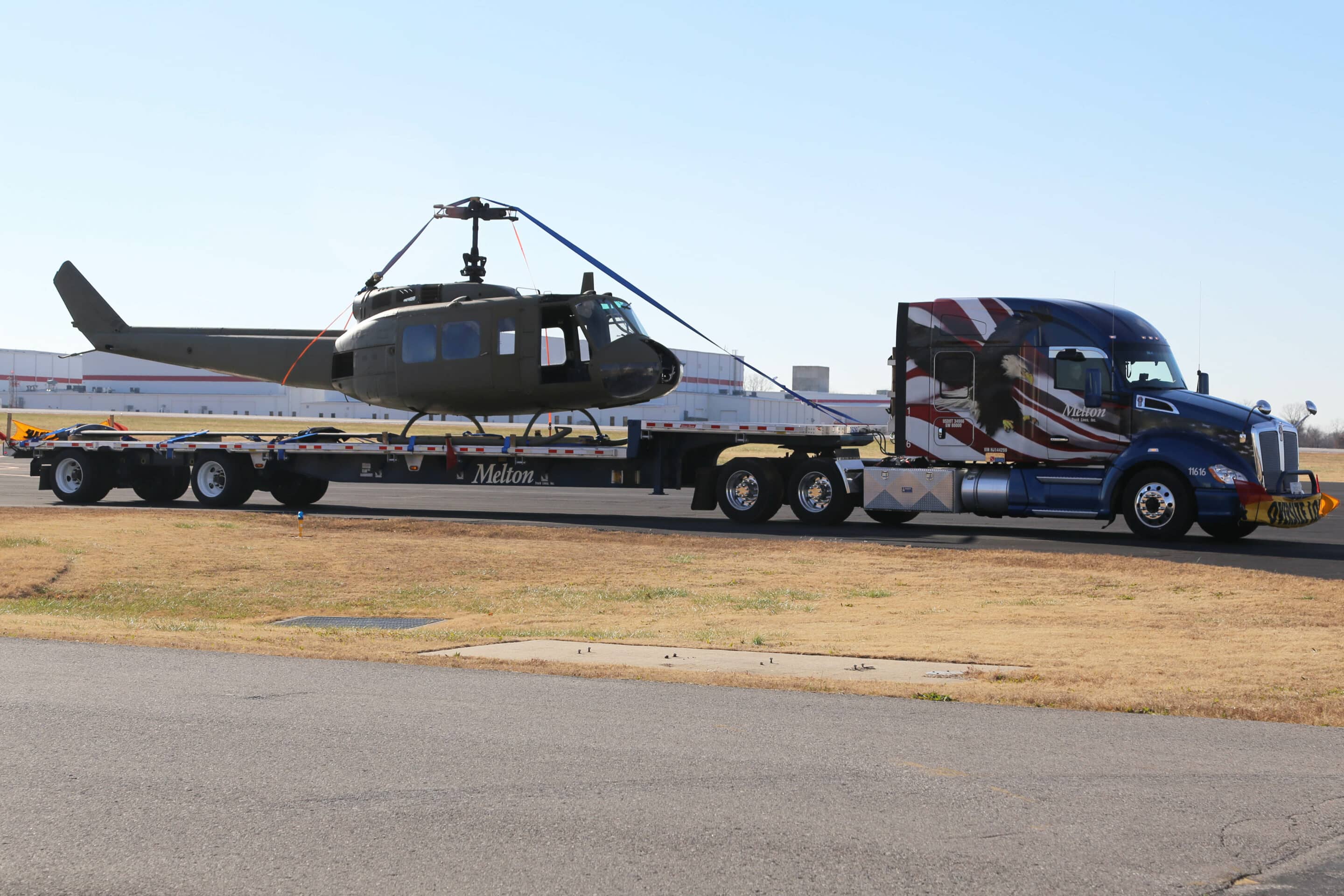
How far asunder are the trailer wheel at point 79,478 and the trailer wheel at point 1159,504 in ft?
69.3

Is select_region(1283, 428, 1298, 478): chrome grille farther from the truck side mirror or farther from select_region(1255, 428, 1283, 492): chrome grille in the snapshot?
the truck side mirror

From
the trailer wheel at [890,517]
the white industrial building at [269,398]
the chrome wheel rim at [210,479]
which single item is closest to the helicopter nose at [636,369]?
the trailer wheel at [890,517]

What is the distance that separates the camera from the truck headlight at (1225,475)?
→ 19.2 metres

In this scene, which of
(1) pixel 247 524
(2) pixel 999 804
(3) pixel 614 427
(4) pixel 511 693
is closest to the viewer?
(2) pixel 999 804

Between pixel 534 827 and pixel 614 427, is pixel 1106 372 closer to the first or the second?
pixel 534 827

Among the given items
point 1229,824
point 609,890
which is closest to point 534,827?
point 609,890

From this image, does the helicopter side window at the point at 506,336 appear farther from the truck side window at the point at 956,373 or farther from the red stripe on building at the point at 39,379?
the red stripe on building at the point at 39,379

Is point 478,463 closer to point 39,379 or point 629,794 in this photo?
point 629,794

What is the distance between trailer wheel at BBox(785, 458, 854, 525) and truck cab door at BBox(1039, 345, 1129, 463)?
12.0 ft

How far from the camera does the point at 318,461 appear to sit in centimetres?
2673

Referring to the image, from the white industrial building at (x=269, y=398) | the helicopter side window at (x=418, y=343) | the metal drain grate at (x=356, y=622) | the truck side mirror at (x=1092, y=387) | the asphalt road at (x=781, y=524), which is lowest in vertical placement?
the metal drain grate at (x=356, y=622)

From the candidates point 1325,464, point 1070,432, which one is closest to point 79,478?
point 1070,432

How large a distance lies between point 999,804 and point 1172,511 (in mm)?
15284

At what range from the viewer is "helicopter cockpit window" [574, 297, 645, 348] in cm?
2359
